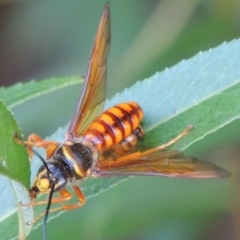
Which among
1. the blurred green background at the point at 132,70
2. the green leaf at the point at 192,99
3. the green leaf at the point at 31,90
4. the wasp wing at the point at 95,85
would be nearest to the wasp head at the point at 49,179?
the green leaf at the point at 192,99

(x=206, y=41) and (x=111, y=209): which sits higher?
(x=206, y=41)

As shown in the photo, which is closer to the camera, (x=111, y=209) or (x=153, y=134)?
(x=153, y=134)

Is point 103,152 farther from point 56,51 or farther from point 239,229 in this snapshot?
point 56,51

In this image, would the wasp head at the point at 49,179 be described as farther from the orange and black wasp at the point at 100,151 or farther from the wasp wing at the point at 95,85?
the wasp wing at the point at 95,85

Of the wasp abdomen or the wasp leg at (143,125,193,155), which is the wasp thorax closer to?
the wasp abdomen

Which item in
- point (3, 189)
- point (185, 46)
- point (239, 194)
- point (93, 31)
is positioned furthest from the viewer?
point (93, 31)

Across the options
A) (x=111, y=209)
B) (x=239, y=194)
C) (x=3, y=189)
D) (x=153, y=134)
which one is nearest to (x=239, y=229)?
(x=239, y=194)
